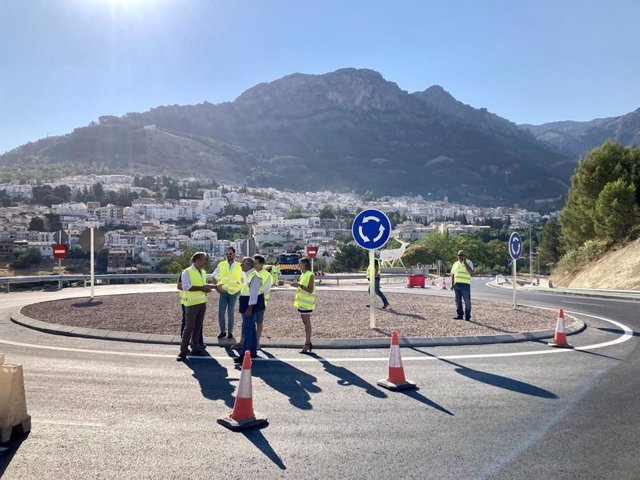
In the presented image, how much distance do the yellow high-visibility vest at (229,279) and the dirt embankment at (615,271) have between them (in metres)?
24.4

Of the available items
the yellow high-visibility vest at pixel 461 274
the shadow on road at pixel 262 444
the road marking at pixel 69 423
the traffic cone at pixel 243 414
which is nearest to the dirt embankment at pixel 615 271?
the yellow high-visibility vest at pixel 461 274

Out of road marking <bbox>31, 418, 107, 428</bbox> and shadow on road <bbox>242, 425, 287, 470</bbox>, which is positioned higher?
road marking <bbox>31, 418, 107, 428</bbox>

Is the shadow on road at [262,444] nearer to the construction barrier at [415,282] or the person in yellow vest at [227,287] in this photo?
the person in yellow vest at [227,287]

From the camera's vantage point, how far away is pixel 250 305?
8.16 metres

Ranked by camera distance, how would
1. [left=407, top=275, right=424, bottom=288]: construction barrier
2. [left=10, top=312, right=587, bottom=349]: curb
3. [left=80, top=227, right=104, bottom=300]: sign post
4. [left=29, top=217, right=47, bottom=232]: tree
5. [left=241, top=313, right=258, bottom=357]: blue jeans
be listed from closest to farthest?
[left=241, top=313, right=258, bottom=357]: blue jeans → [left=10, top=312, right=587, bottom=349]: curb → [left=80, top=227, right=104, bottom=300]: sign post → [left=407, top=275, right=424, bottom=288]: construction barrier → [left=29, top=217, right=47, bottom=232]: tree

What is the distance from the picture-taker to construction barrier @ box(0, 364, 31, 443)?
14.8 ft

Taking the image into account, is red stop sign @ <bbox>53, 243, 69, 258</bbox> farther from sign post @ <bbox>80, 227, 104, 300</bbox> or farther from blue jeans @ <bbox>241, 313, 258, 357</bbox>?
blue jeans @ <bbox>241, 313, 258, 357</bbox>

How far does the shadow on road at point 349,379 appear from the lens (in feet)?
20.8

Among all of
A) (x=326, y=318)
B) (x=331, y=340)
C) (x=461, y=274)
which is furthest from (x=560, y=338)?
(x=326, y=318)

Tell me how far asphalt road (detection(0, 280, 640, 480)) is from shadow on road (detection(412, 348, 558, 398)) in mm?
26

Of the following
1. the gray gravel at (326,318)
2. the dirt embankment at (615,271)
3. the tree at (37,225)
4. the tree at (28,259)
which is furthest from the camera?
the tree at (37,225)

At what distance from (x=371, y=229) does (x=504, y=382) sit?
15.1 ft

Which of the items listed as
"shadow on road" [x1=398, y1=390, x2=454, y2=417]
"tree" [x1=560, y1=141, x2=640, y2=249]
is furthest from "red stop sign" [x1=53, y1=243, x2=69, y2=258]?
"tree" [x1=560, y1=141, x2=640, y2=249]

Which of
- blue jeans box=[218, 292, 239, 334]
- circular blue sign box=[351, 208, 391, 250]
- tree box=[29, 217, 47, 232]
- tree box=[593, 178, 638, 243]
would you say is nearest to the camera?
blue jeans box=[218, 292, 239, 334]
